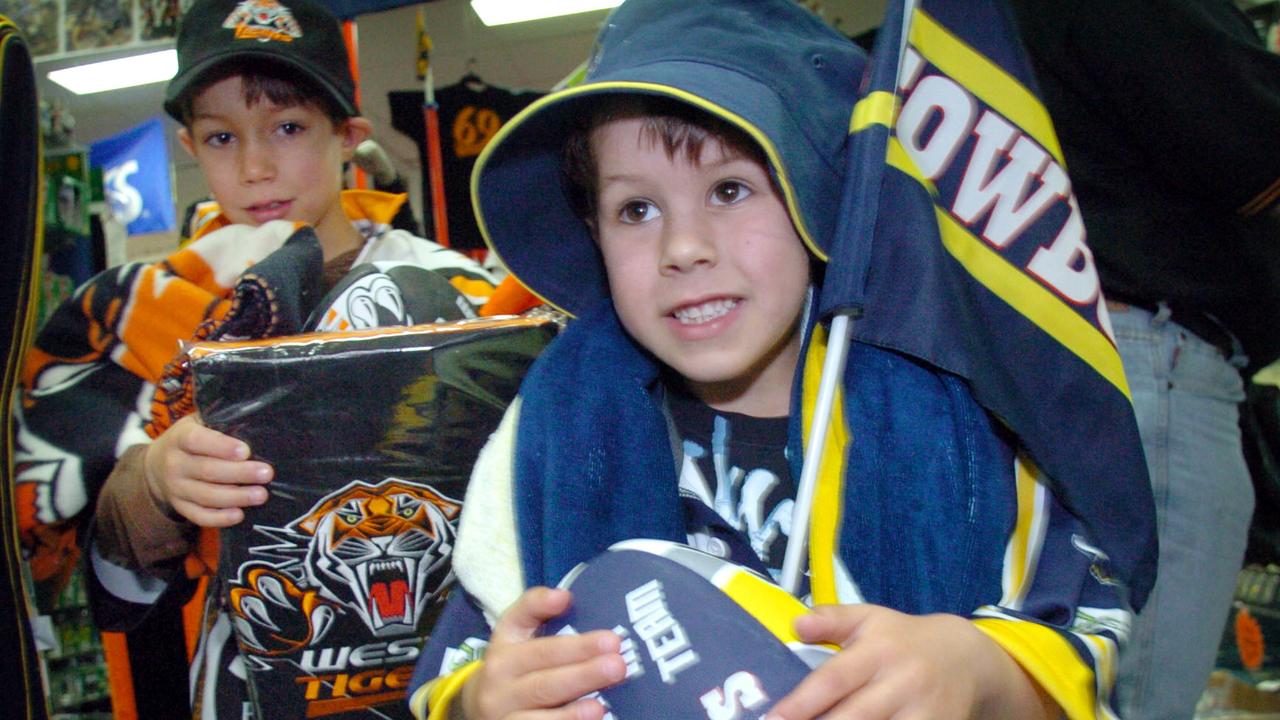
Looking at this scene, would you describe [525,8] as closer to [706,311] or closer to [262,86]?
[262,86]

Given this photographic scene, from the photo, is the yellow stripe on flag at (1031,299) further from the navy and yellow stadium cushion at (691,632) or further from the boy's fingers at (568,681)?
the boy's fingers at (568,681)

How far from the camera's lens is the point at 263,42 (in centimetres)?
117

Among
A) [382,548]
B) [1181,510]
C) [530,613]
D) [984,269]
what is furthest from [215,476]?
[1181,510]

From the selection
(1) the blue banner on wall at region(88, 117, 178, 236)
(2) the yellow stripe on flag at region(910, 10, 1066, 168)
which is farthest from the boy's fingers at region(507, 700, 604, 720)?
(1) the blue banner on wall at region(88, 117, 178, 236)

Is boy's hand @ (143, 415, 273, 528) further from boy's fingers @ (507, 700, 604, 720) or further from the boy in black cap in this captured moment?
boy's fingers @ (507, 700, 604, 720)

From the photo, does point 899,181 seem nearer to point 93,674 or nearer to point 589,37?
point 93,674

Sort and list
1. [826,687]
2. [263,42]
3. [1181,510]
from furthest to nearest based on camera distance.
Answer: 1. [263,42]
2. [1181,510]
3. [826,687]

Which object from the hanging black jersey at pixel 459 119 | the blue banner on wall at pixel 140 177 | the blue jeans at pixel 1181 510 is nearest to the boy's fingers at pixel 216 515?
the blue jeans at pixel 1181 510

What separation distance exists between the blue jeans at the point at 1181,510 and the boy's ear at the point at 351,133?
40.5 inches

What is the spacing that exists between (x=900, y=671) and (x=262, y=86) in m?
1.07

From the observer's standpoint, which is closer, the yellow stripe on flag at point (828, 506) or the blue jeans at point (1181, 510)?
the yellow stripe on flag at point (828, 506)

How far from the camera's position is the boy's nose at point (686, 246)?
79cm

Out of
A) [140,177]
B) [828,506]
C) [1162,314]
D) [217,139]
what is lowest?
[828,506]

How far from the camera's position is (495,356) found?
Answer: 2.90ft
